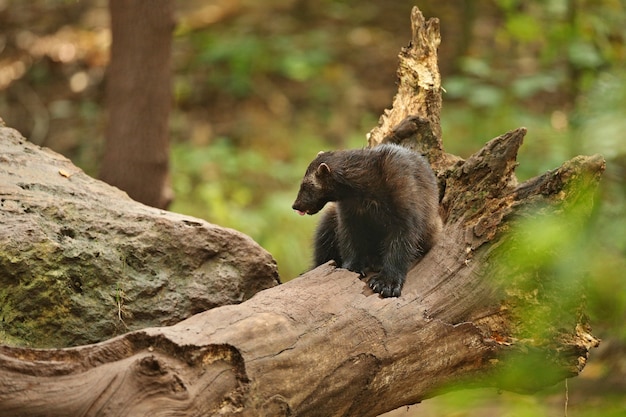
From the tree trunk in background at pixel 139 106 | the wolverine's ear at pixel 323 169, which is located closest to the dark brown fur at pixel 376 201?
the wolverine's ear at pixel 323 169

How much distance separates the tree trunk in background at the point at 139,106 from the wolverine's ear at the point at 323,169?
6.91 feet

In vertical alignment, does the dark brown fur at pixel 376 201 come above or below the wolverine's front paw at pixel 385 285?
above

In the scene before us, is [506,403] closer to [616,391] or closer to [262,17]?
[616,391]

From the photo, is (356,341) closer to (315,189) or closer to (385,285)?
(385,285)

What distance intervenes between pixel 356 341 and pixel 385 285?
0.51 meters

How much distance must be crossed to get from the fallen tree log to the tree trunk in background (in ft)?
8.49

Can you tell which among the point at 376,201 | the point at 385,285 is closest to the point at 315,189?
the point at 376,201

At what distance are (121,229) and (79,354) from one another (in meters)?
1.42

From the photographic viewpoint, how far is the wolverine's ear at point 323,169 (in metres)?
4.73

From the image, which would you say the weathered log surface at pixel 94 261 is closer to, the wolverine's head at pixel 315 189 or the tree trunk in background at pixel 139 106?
the wolverine's head at pixel 315 189

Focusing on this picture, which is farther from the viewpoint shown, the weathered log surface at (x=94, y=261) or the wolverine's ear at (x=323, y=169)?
the wolverine's ear at (x=323, y=169)

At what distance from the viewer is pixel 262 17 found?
13109 mm

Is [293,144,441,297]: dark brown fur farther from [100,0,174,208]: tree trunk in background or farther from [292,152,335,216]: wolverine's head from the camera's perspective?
[100,0,174,208]: tree trunk in background

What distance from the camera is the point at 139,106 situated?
646 cm
